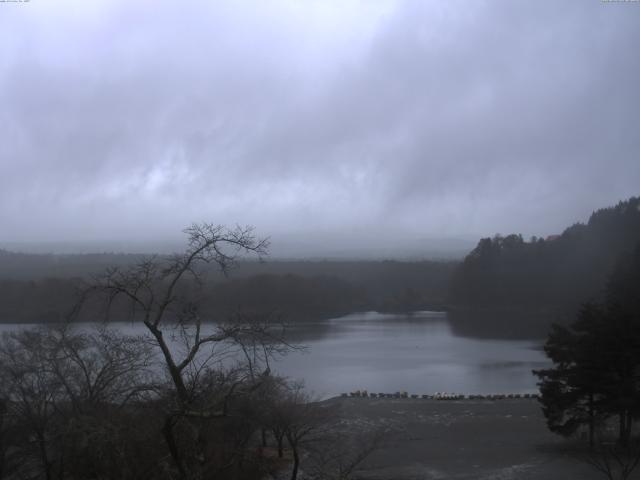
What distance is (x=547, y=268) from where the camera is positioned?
4412 cm

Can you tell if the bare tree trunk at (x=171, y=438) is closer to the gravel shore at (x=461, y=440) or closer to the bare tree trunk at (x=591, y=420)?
the gravel shore at (x=461, y=440)

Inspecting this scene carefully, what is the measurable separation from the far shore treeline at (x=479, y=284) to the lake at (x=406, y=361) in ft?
10.3

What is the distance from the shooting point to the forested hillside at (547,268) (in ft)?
127

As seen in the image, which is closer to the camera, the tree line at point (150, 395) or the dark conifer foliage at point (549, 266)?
the tree line at point (150, 395)

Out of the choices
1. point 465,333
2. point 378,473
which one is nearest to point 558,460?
point 378,473

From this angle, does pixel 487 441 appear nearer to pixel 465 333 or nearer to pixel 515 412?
pixel 515 412

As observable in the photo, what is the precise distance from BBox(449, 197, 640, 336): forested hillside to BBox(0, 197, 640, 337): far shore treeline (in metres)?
0.07

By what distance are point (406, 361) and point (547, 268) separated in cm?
2433

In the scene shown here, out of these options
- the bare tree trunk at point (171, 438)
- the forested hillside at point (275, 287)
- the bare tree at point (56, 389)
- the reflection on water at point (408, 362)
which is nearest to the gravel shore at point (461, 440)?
the reflection on water at point (408, 362)

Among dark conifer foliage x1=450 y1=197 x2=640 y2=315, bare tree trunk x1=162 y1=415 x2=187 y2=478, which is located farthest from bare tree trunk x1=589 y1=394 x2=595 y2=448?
dark conifer foliage x1=450 y1=197 x2=640 y2=315

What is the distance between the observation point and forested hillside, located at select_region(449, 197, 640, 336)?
3862 cm

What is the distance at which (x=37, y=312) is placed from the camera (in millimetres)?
25469

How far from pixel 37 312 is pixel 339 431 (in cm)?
1773

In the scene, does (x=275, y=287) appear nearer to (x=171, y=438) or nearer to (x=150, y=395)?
(x=150, y=395)
